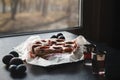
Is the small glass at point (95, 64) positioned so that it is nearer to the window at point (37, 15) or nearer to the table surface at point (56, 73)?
the table surface at point (56, 73)

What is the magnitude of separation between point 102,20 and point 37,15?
85 centimetres

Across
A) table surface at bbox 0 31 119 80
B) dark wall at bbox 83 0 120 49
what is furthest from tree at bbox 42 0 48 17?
table surface at bbox 0 31 119 80

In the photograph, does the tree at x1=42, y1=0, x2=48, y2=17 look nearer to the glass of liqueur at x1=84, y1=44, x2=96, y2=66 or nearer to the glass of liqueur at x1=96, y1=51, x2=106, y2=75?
the glass of liqueur at x1=84, y1=44, x2=96, y2=66

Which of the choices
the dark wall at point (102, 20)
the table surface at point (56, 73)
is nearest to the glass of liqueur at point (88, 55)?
the table surface at point (56, 73)

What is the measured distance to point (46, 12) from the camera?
2.98 m

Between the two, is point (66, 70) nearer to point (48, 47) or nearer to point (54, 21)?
point (48, 47)

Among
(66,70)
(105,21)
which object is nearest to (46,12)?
(105,21)

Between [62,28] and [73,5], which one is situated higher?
[73,5]

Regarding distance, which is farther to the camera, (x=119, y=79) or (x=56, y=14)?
(x=56, y=14)

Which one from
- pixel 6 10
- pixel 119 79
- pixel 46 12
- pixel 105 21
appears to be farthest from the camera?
pixel 105 21

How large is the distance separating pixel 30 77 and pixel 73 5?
2.07m

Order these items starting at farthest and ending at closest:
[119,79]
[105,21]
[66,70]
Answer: [105,21] → [66,70] → [119,79]

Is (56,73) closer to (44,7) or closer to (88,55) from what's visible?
(88,55)

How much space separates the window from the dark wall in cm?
12
